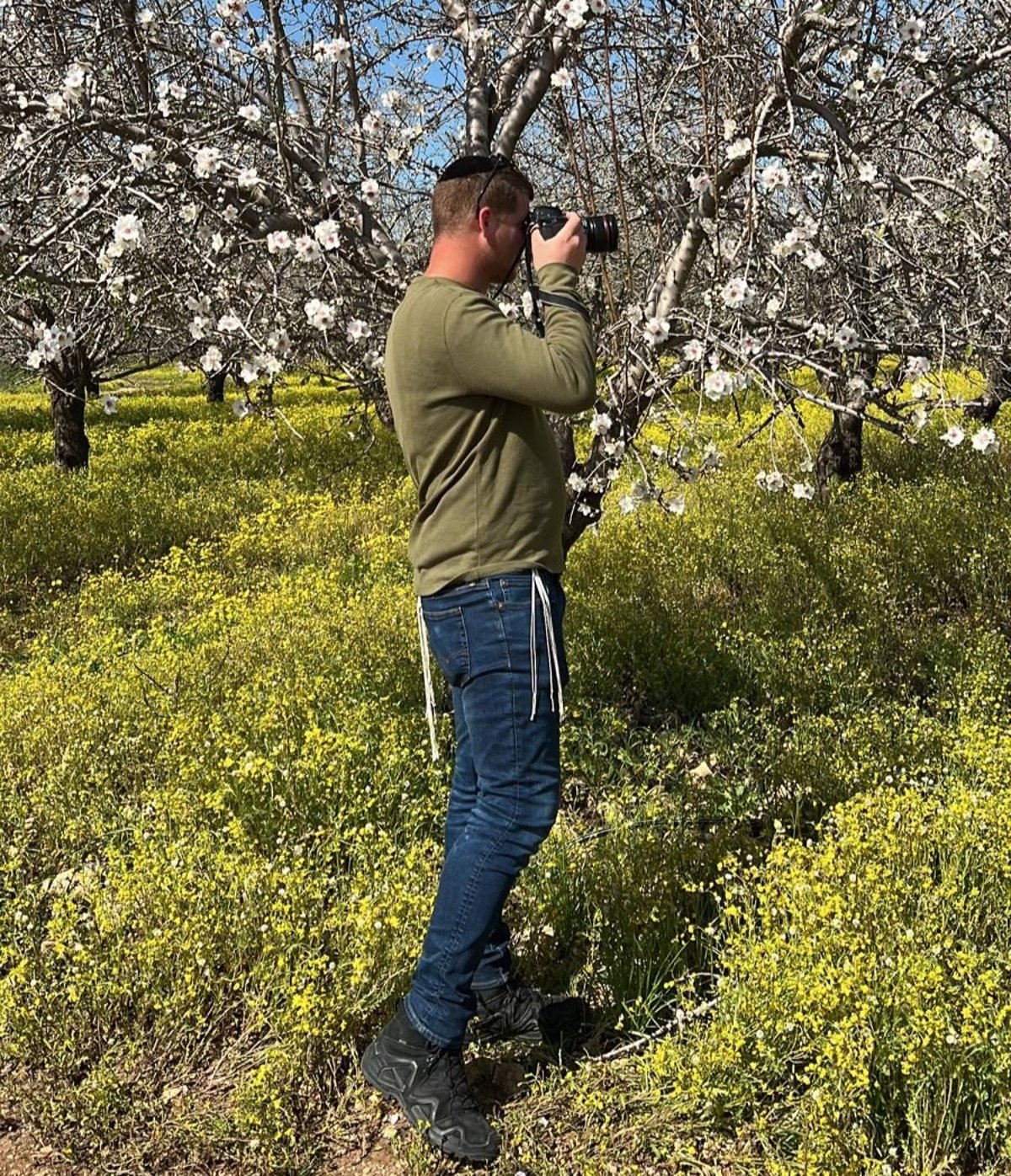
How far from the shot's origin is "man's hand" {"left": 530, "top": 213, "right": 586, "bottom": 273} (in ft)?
7.33

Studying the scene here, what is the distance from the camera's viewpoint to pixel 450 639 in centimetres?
223

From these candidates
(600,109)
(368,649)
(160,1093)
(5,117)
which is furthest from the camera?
(368,649)

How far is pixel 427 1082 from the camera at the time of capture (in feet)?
7.49

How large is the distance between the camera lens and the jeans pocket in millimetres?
949

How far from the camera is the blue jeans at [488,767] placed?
85.4 inches

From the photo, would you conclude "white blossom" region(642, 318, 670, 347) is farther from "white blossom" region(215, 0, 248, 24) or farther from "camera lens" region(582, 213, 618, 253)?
"white blossom" region(215, 0, 248, 24)

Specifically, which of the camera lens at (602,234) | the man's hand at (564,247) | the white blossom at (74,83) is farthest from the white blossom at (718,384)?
the white blossom at (74,83)

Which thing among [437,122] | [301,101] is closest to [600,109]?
[437,122]

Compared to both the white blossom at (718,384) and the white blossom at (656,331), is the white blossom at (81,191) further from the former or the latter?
the white blossom at (718,384)

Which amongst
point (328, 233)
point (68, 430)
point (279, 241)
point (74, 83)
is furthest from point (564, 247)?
point (68, 430)

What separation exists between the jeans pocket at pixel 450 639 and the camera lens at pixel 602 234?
3.11 feet

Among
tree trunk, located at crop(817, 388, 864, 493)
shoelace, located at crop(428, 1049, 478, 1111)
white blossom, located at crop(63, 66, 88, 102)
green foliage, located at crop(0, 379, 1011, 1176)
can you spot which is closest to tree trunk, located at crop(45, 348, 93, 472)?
green foliage, located at crop(0, 379, 1011, 1176)

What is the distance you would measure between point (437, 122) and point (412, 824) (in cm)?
277

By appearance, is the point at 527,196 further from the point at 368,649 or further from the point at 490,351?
the point at 368,649
